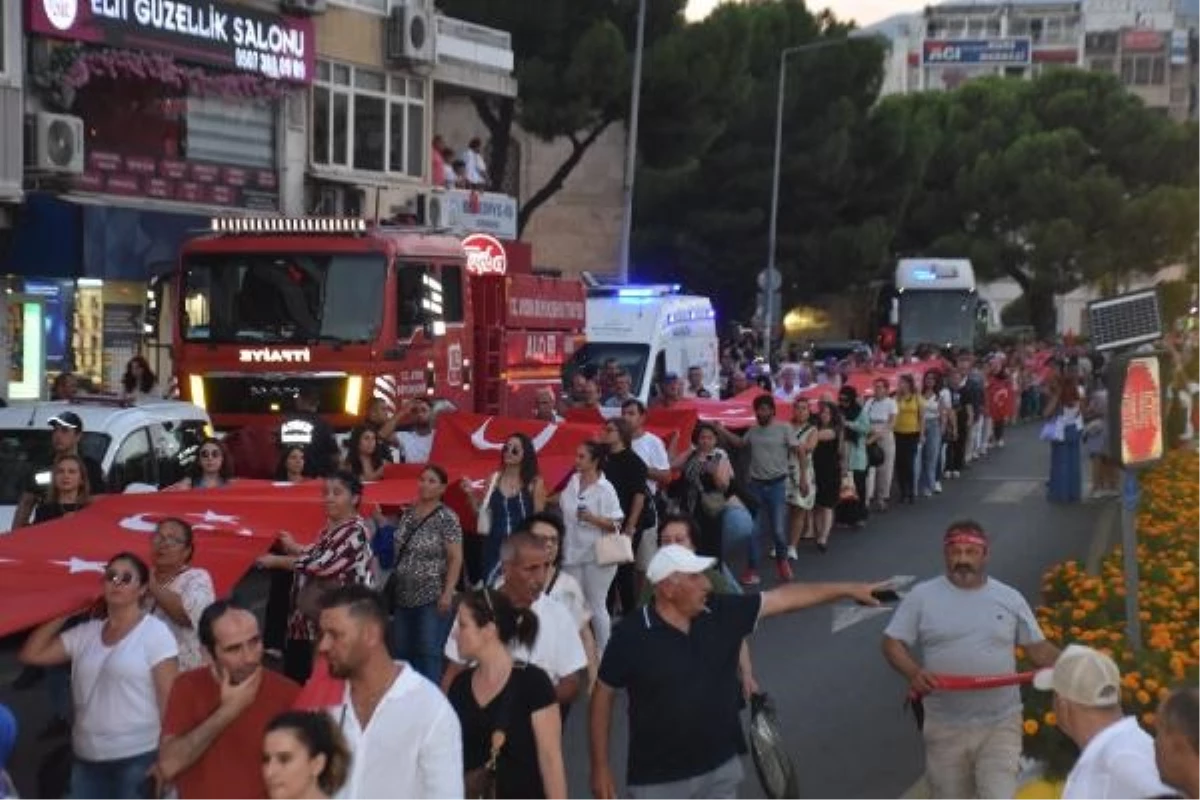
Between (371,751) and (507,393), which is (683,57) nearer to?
(507,393)

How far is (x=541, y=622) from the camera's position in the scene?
823 centimetres

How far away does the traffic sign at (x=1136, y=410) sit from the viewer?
9.49 m

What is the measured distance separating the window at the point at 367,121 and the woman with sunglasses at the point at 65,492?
20809mm

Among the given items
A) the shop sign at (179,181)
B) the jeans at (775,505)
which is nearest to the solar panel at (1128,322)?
the jeans at (775,505)

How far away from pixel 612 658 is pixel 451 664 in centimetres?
72

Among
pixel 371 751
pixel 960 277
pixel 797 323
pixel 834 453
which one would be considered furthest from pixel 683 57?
pixel 371 751

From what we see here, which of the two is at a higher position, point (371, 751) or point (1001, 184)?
point (1001, 184)

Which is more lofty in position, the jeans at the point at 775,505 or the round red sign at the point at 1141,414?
the round red sign at the point at 1141,414

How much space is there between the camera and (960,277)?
2078 inches

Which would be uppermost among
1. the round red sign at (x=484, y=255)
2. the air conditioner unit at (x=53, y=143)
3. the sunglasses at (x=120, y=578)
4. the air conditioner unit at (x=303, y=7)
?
the air conditioner unit at (x=303, y=7)

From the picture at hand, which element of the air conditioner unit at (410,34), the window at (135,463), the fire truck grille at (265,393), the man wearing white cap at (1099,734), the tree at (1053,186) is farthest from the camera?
the tree at (1053,186)

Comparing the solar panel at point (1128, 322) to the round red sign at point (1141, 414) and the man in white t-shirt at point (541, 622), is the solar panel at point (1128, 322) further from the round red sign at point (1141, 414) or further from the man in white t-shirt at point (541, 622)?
the man in white t-shirt at point (541, 622)

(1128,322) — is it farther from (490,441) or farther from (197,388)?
(197,388)

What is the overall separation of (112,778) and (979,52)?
14704 cm
